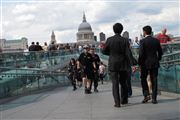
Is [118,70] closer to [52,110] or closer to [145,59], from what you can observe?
[145,59]

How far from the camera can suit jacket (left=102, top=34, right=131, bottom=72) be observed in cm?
1228

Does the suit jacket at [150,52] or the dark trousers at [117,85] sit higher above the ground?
the suit jacket at [150,52]

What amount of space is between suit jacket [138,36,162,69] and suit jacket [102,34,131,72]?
0.45 metres

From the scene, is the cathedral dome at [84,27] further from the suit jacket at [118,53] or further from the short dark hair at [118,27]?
the suit jacket at [118,53]

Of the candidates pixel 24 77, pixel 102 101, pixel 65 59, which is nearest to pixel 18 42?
pixel 65 59

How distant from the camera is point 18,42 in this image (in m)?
98.6

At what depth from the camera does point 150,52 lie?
12500 millimetres

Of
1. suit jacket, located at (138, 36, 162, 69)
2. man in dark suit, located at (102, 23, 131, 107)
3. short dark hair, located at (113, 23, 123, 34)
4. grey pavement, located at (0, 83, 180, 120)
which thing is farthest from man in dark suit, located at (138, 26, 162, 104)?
grey pavement, located at (0, 83, 180, 120)

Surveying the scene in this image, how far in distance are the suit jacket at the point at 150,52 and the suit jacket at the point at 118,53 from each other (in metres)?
0.45

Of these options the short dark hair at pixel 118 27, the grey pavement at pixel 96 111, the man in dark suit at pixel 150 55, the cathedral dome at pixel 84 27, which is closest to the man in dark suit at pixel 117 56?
the short dark hair at pixel 118 27

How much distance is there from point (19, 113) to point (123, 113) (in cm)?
274

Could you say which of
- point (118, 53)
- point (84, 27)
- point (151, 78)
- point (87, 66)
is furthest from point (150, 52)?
point (84, 27)

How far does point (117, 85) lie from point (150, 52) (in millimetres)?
1172

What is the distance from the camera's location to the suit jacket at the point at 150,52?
12.4 metres
